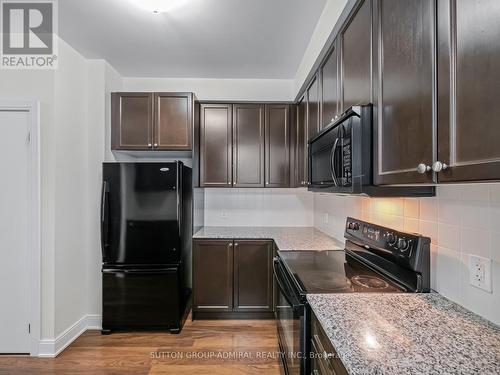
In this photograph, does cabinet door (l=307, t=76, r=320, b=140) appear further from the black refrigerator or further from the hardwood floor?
the hardwood floor

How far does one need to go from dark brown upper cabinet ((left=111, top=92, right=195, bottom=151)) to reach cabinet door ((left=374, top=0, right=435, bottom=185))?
2.14 metres

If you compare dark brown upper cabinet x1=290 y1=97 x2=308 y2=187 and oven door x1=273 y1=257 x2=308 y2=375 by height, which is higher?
dark brown upper cabinet x1=290 y1=97 x2=308 y2=187

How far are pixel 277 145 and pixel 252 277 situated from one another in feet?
4.90

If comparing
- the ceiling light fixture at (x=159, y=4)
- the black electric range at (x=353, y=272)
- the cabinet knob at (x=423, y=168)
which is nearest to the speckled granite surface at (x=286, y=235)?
the black electric range at (x=353, y=272)

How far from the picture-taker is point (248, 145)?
10.4ft

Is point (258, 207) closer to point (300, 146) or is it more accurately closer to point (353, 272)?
point (300, 146)

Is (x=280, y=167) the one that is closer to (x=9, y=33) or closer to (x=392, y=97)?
(x=392, y=97)

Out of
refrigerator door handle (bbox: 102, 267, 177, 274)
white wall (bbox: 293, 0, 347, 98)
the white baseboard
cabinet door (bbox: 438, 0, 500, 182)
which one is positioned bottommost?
the white baseboard

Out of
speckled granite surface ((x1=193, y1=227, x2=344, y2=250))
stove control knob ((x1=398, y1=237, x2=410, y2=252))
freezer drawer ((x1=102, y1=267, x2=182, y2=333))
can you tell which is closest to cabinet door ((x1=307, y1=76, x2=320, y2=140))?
speckled granite surface ((x1=193, y1=227, x2=344, y2=250))

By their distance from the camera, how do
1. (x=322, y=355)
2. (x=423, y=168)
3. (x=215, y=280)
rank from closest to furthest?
1. (x=423, y=168)
2. (x=322, y=355)
3. (x=215, y=280)

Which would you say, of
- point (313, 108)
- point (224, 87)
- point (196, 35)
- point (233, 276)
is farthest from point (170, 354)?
point (224, 87)

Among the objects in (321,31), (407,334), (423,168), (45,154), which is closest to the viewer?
(423,168)

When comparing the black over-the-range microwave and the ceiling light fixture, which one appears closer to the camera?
the black over-the-range microwave

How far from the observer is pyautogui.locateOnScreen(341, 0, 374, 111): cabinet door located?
129 cm
